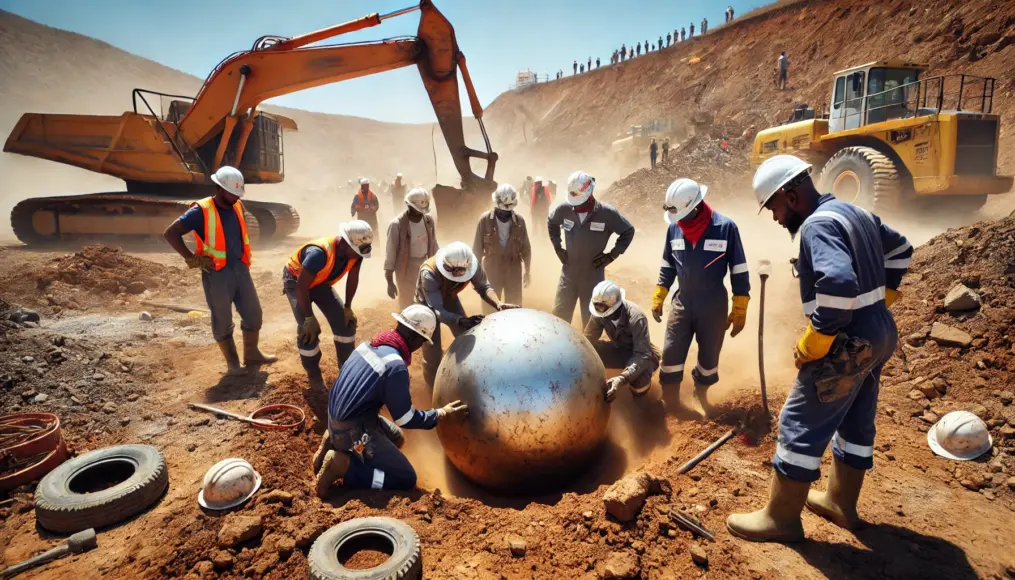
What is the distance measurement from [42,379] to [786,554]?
23.0 ft

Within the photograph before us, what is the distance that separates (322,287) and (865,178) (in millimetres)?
11532

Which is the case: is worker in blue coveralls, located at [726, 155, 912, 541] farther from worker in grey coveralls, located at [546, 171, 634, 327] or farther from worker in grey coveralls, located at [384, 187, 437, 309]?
worker in grey coveralls, located at [384, 187, 437, 309]

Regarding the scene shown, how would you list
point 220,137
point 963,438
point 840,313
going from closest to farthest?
1. point 840,313
2. point 963,438
3. point 220,137

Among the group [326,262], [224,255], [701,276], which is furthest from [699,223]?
[224,255]

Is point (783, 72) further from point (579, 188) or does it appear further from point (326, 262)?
point (326, 262)

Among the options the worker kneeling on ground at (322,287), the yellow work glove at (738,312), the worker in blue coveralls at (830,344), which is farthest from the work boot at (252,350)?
the worker in blue coveralls at (830,344)

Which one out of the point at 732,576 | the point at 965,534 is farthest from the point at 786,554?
the point at 965,534

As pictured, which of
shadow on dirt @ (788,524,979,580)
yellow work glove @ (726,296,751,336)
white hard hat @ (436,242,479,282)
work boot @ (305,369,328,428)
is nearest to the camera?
shadow on dirt @ (788,524,979,580)

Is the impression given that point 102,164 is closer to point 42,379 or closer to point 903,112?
point 42,379

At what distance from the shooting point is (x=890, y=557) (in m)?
3.27

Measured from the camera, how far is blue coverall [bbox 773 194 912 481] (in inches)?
116

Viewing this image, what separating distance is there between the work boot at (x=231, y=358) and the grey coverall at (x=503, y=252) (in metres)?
3.30

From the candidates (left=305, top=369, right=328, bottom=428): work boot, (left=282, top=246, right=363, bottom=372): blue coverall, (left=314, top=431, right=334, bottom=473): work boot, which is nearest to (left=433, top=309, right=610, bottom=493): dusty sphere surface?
(left=314, top=431, right=334, bottom=473): work boot

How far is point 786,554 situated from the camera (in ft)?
10.8
